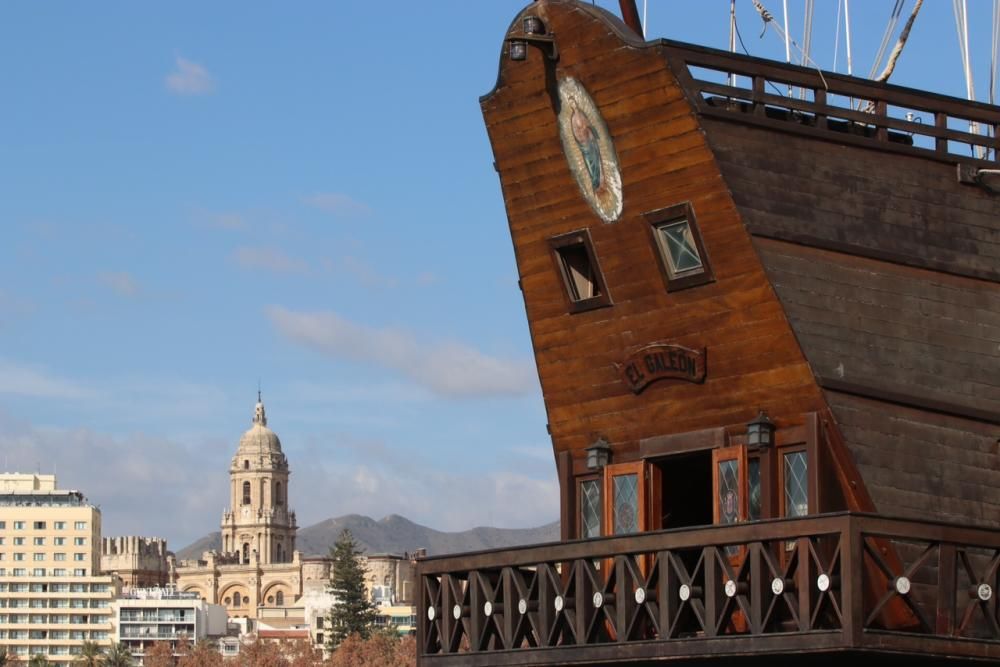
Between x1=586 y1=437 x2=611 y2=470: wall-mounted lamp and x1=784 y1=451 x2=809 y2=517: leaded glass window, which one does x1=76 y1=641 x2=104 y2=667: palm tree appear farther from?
x1=784 y1=451 x2=809 y2=517: leaded glass window

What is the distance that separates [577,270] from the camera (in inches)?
979

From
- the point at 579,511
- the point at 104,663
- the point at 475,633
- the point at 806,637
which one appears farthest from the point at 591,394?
the point at 104,663

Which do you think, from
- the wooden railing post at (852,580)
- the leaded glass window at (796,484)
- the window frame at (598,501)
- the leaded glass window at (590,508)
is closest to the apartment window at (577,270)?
the window frame at (598,501)

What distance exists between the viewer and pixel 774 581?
21188 millimetres

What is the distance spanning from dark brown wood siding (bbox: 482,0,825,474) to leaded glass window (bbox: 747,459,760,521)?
1.43 feet

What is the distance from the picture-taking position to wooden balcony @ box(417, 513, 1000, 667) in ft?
68.1

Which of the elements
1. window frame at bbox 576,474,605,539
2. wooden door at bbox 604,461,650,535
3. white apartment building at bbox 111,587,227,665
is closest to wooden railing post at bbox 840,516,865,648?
wooden door at bbox 604,461,650,535

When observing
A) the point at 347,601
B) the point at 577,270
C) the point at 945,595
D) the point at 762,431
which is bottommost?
the point at 945,595

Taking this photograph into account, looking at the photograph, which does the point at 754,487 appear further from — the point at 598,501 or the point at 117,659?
the point at 117,659

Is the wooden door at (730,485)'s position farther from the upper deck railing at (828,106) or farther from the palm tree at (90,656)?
the palm tree at (90,656)

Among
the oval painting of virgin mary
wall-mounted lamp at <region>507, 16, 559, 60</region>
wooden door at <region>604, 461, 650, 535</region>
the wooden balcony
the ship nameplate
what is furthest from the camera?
wooden door at <region>604, 461, 650, 535</region>

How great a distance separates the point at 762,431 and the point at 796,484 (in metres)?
0.67

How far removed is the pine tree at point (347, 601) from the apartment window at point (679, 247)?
134382 mm

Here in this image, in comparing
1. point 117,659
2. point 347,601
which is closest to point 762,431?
point 117,659
